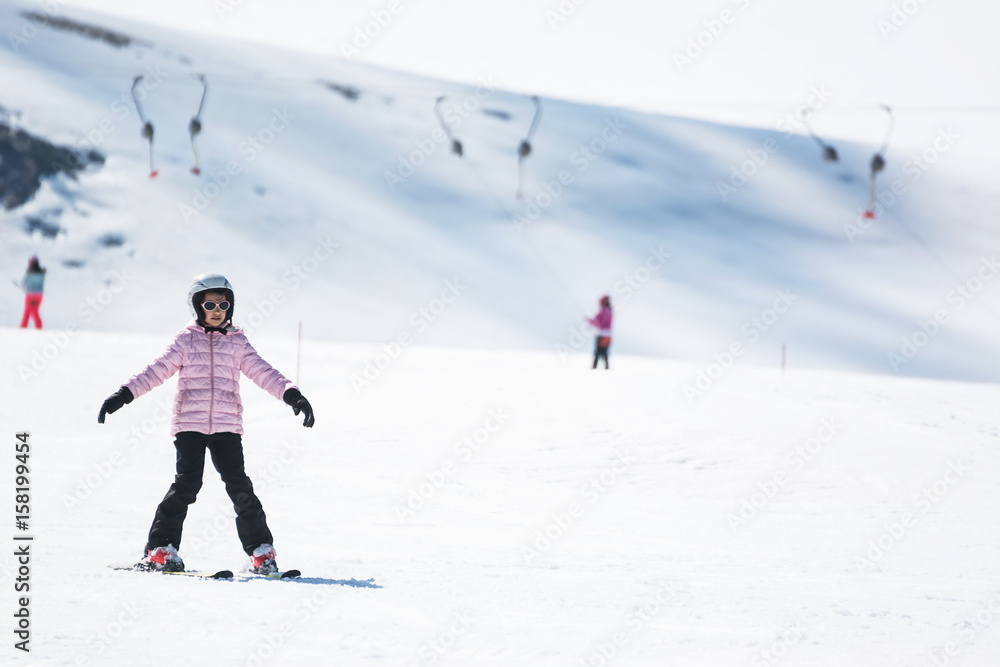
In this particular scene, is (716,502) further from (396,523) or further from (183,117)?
(183,117)

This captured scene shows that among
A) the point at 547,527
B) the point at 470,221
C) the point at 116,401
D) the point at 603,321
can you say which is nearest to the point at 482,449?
the point at 547,527

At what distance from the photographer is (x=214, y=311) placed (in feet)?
16.8

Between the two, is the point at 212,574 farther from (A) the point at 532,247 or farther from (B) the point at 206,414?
(A) the point at 532,247

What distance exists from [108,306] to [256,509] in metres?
30.1

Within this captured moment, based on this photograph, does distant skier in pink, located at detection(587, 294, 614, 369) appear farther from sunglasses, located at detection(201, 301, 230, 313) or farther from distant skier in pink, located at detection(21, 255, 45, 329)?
sunglasses, located at detection(201, 301, 230, 313)

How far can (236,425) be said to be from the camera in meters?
5.20

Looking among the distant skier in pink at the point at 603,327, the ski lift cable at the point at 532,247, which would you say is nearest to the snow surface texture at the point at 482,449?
the ski lift cable at the point at 532,247

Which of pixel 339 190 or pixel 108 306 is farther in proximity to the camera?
pixel 339 190

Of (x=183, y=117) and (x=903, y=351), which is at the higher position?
(x=183, y=117)

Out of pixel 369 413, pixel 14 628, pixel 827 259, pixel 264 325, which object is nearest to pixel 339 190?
pixel 264 325

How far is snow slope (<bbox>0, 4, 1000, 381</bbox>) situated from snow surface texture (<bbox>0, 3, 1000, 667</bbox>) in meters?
0.21

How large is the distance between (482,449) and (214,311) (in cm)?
517

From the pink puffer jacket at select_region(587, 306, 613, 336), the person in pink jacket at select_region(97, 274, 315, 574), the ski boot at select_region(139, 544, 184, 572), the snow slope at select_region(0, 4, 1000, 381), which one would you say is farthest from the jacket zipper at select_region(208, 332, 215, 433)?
the snow slope at select_region(0, 4, 1000, 381)

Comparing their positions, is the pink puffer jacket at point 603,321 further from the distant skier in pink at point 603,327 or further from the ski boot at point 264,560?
the ski boot at point 264,560
